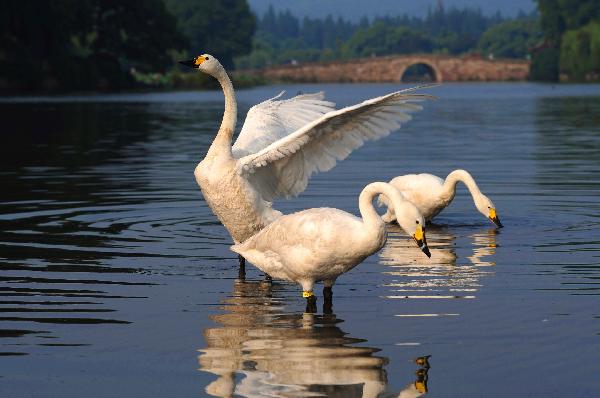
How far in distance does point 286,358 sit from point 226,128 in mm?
4326

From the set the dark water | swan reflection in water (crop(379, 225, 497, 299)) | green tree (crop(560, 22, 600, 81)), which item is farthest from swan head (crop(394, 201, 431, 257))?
green tree (crop(560, 22, 600, 81))

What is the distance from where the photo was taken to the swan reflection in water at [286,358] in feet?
25.8

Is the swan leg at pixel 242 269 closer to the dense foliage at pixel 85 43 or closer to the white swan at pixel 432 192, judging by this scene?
the white swan at pixel 432 192

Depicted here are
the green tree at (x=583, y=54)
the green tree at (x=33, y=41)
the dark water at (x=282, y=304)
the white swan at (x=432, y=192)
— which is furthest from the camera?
the green tree at (x=583, y=54)

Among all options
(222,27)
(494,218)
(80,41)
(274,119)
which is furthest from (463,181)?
(222,27)

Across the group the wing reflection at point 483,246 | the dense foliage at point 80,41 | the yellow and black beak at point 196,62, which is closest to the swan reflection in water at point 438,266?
the wing reflection at point 483,246

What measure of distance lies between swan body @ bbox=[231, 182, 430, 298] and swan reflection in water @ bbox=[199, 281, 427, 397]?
33 cm

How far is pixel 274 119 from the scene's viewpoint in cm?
1445

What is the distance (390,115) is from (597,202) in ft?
22.8

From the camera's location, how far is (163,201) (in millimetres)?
19078

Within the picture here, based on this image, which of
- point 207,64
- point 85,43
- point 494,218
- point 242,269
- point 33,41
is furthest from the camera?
point 85,43

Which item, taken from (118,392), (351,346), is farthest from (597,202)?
(118,392)

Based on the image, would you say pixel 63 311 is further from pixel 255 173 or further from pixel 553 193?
pixel 553 193

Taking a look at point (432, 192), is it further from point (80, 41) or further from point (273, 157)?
point (80, 41)
